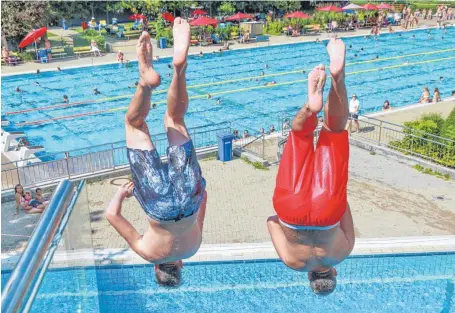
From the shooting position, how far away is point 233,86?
23297mm

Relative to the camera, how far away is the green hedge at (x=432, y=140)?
13242 millimetres

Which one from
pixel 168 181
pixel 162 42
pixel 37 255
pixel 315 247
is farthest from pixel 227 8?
pixel 37 255

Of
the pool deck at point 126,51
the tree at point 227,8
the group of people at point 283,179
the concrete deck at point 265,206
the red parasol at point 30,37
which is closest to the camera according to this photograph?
the group of people at point 283,179

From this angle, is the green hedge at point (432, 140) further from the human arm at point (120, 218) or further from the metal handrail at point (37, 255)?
the metal handrail at point (37, 255)

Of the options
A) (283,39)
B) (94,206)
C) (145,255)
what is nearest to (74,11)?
(283,39)

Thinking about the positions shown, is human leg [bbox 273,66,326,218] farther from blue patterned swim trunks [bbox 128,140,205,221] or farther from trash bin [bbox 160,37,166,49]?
trash bin [bbox 160,37,166,49]

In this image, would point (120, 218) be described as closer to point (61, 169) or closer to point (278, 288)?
point (278, 288)

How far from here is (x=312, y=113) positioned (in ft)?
13.6

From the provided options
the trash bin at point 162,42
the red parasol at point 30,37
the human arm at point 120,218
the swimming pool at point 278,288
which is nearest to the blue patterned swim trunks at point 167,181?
the human arm at point 120,218

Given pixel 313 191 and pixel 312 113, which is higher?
pixel 312 113

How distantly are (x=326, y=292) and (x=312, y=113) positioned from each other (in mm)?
1650

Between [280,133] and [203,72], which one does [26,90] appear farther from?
[280,133]

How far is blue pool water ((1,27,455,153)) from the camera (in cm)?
1891

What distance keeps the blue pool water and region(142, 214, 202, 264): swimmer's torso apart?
43.3ft
